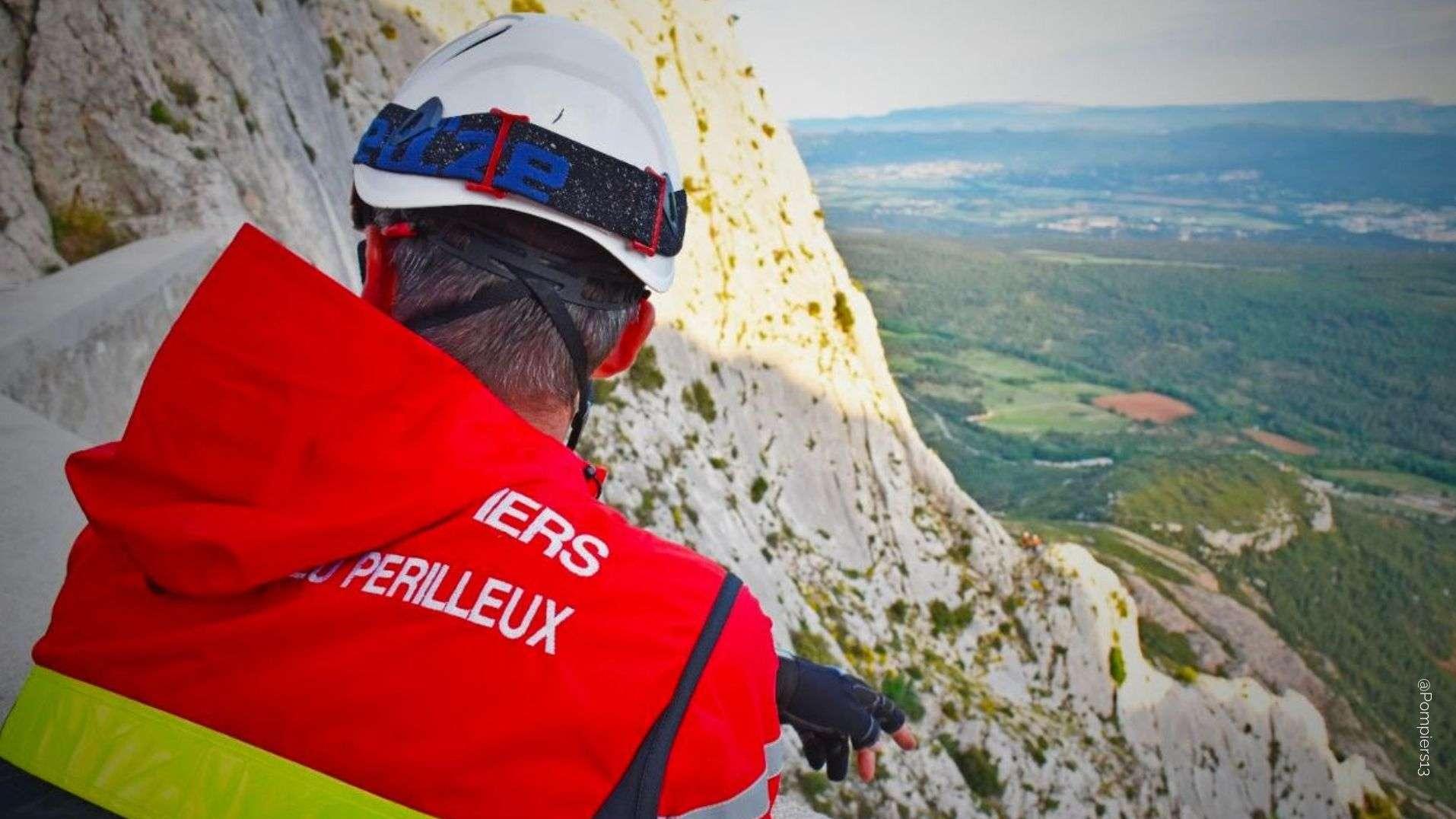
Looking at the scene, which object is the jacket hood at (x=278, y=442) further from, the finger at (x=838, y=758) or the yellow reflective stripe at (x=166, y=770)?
the finger at (x=838, y=758)

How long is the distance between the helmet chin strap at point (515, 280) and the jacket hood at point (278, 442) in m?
0.47

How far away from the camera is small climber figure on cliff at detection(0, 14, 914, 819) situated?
1674 millimetres

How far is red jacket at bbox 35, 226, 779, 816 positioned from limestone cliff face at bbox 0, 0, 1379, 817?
27.8ft

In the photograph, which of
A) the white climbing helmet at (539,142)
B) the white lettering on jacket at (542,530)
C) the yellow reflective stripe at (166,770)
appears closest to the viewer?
the yellow reflective stripe at (166,770)

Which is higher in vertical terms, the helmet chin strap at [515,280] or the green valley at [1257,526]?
the helmet chin strap at [515,280]

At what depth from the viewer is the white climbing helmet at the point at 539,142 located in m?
2.49

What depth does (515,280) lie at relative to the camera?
7.97ft

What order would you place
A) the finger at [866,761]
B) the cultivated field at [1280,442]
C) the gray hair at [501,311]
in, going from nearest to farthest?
the gray hair at [501,311], the finger at [866,761], the cultivated field at [1280,442]

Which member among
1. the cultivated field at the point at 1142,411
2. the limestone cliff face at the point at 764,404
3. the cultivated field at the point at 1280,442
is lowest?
the cultivated field at the point at 1280,442

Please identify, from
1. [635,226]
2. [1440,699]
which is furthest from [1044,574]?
[1440,699]

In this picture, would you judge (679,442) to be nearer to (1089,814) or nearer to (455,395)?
(1089,814)

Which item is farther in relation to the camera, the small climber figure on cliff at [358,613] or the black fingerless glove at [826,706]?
the black fingerless glove at [826,706]

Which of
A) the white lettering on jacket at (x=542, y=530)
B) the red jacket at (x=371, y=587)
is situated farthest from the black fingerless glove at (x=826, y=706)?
the white lettering on jacket at (x=542, y=530)

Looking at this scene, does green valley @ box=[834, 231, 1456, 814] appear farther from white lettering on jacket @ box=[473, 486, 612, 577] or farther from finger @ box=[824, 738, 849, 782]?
white lettering on jacket @ box=[473, 486, 612, 577]
